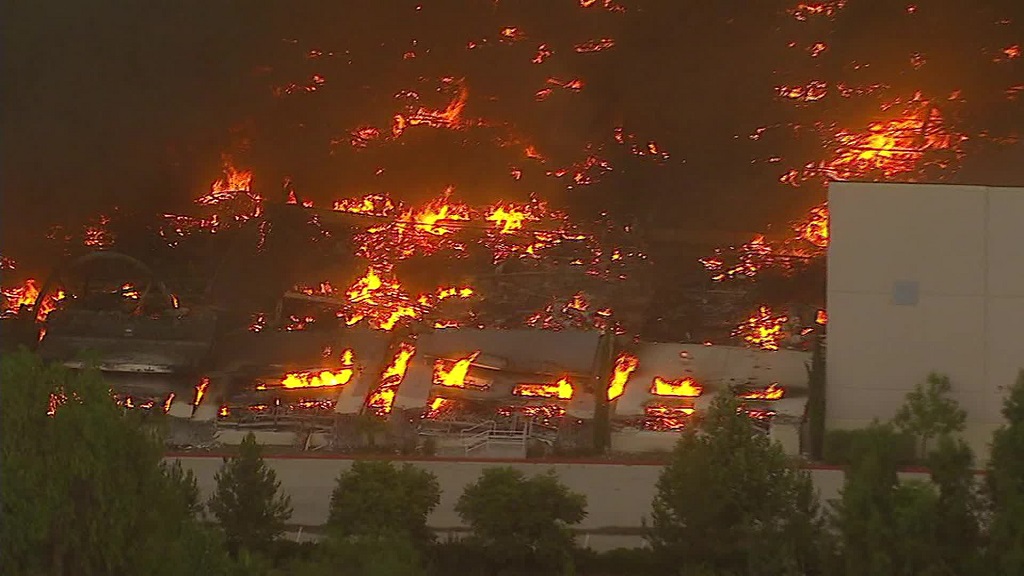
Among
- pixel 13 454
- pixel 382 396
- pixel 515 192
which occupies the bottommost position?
pixel 13 454

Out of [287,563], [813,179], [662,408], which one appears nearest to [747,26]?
[813,179]

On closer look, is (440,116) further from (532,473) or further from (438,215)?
(532,473)

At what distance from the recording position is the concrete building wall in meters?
10.6

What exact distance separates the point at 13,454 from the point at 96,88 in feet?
35.5

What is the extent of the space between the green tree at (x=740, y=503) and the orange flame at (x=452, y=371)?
155 inches

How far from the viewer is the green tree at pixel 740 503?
8078 millimetres

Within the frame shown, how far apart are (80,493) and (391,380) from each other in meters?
6.06

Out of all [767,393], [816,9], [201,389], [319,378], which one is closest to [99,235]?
[201,389]

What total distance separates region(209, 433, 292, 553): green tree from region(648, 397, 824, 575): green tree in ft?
9.53

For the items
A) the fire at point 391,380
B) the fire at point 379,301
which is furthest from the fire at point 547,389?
the fire at point 379,301

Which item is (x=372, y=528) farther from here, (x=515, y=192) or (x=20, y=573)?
(x=515, y=192)

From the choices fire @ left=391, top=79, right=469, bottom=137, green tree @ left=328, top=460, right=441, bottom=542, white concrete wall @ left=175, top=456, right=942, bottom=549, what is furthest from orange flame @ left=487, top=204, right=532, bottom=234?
green tree @ left=328, top=460, right=441, bottom=542

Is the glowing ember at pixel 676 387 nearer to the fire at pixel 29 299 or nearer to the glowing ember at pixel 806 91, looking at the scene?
the glowing ember at pixel 806 91

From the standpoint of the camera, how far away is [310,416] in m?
11.7
